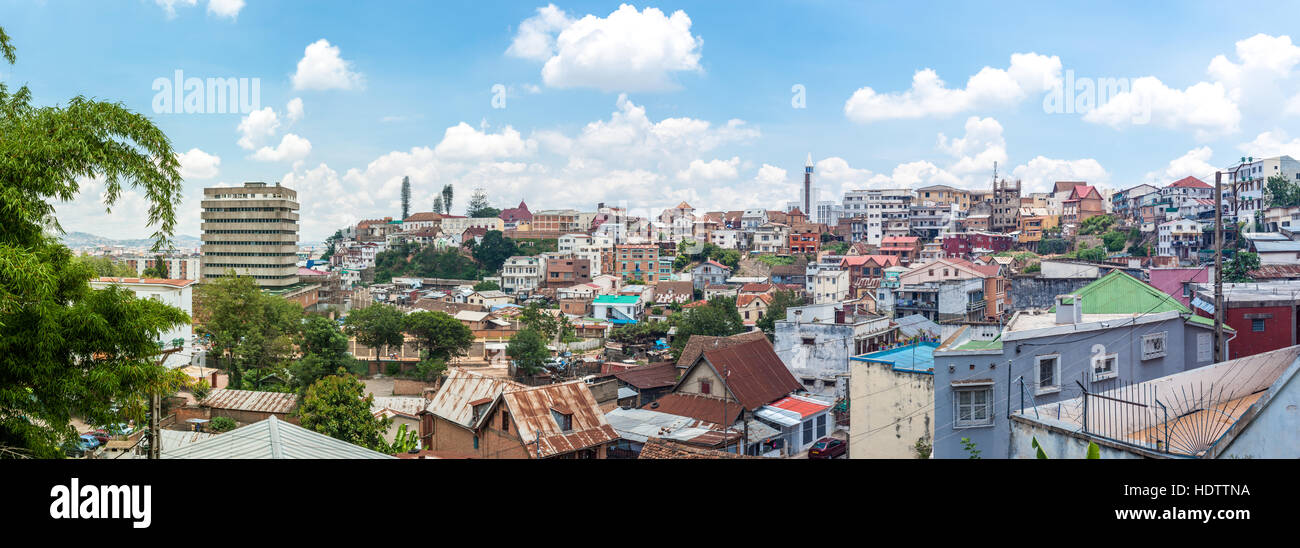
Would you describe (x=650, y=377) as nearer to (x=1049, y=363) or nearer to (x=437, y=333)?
(x=437, y=333)

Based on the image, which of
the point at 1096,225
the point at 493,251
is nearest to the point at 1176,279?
the point at 1096,225

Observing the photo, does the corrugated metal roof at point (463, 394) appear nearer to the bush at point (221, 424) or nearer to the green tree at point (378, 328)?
the bush at point (221, 424)

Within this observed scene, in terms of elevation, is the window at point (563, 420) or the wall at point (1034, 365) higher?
the wall at point (1034, 365)

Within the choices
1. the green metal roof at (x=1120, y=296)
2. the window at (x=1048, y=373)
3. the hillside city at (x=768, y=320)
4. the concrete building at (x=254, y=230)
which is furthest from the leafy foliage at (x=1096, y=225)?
the concrete building at (x=254, y=230)

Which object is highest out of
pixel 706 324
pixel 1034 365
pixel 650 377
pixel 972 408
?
pixel 1034 365
